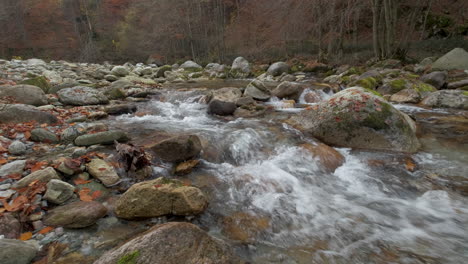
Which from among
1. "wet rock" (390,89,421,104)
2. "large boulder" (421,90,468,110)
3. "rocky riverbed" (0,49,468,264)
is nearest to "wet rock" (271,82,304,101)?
"rocky riverbed" (0,49,468,264)

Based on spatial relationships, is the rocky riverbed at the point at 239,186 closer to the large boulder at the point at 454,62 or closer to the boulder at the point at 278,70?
the large boulder at the point at 454,62

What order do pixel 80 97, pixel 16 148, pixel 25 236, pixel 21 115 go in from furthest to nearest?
pixel 80 97, pixel 21 115, pixel 16 148, pixel 25 236

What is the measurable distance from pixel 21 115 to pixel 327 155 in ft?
19.4

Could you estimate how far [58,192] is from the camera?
2.67 meters

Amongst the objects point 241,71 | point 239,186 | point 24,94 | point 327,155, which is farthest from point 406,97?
point 241,71

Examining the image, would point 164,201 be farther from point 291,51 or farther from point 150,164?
point 291,51

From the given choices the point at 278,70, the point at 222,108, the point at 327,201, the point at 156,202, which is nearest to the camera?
the point at 156,202

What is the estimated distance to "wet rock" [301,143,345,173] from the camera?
403cm

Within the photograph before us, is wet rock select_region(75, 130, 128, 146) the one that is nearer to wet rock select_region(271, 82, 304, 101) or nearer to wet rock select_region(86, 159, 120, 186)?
wet rock select_region(86, 159, 120, 186)

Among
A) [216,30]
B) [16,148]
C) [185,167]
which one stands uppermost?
[216,30]

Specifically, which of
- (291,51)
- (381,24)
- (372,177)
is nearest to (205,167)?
(372,177)

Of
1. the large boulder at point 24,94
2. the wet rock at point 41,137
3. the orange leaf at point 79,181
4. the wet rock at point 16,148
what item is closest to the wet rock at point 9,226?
the orange leaf at point 79,181

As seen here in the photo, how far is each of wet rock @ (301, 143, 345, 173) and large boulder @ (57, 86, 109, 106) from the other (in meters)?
6.44

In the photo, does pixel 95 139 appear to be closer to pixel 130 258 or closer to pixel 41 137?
pixel 41 137
